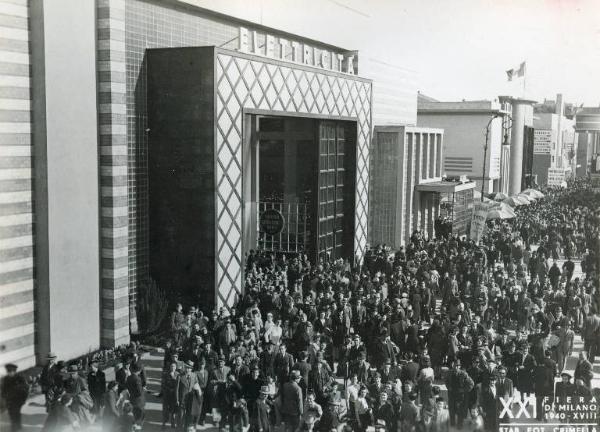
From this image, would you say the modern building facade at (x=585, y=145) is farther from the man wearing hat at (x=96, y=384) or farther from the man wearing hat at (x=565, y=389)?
the man wearing hat at (x=96, y=384)

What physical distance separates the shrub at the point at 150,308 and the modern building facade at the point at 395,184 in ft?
63.5

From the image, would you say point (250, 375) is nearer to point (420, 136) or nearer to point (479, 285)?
point (479, 285)

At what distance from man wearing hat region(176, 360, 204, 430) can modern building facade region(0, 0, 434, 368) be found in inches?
221

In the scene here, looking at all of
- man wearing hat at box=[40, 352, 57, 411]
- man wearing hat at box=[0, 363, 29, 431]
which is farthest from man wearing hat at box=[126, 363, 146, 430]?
man wearing hat at box=[0, 363, 29, 431]

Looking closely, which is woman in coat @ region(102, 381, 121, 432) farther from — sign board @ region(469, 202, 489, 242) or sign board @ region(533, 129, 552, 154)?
sign board @ region(533, 129, 552, 154)

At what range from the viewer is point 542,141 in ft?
264

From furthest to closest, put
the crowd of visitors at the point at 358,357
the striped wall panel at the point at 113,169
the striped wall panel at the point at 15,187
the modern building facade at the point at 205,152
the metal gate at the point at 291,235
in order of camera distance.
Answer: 1. the metal gate at the point at 291,235
2. the modern building facade at the point at 205,152
3. the striped wall panel at the point at 113,169
4. the striped wall panel at the point at 15,187
5. the crowd of visitors at the point at 358,357

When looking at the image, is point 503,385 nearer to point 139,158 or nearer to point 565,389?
point 565,389

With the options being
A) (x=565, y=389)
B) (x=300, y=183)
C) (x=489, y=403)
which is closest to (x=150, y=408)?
(x=489, y=403)

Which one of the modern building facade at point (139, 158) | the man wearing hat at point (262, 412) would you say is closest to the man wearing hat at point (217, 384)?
the man wearing hat at point (262, 412)

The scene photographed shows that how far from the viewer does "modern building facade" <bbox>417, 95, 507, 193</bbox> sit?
5578 centimetres

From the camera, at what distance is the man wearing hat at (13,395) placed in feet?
44.1

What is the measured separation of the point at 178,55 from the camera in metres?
21.2

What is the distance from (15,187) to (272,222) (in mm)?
10808
